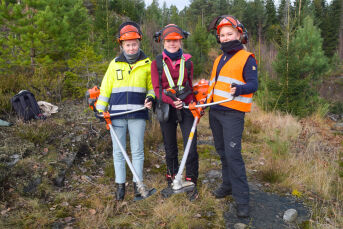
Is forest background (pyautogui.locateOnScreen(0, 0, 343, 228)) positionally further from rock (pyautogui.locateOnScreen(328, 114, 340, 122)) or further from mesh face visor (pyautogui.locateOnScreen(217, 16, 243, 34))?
mesh face visor (pyautogui.locateOnScreen(217, 16, 243, 34))

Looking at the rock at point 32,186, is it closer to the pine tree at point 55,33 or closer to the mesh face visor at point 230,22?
the mesh face visor at point 230,22

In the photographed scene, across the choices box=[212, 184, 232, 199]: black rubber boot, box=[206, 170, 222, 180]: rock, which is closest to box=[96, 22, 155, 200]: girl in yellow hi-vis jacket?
box=[212, 184, 232, 199]: black rubber boot

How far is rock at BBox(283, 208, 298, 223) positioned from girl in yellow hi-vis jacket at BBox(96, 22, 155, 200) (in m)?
1.99

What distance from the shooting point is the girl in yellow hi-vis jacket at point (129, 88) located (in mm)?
3434

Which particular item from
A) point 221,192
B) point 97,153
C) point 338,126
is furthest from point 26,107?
point 338,126

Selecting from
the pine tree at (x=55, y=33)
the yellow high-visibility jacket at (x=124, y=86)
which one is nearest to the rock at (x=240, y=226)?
the yellow high-visibility jacket at (x=124, y=86)

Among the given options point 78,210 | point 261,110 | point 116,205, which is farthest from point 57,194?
point 261,110

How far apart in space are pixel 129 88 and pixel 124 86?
72mm

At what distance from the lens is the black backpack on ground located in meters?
5.48

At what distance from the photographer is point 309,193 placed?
158 inches

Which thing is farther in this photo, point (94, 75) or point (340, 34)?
point (340, 34)

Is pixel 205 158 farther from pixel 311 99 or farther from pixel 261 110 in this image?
pixel 311 99

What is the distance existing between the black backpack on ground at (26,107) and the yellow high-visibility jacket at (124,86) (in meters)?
2.87

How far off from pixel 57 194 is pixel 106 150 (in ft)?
5.60
